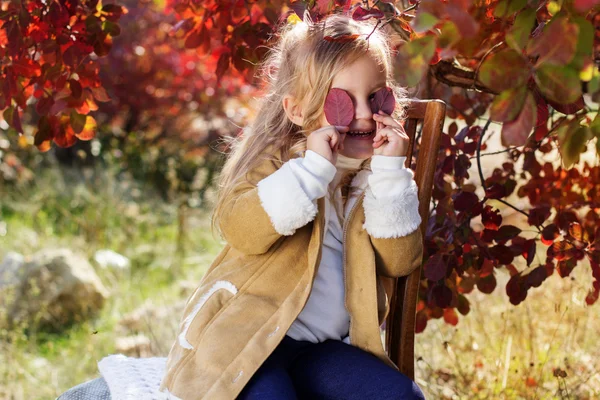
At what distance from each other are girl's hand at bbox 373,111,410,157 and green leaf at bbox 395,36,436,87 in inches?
28.3

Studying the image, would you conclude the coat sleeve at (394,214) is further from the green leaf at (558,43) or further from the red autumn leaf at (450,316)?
the green leaf at (558,43)

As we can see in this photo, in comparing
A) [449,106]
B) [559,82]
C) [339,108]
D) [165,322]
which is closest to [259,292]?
[339,108]

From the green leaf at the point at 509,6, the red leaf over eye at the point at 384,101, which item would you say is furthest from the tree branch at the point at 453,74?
the green leaf at the point at 509,6

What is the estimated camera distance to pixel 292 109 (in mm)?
1943

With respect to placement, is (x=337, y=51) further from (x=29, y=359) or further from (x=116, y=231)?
(x=116, y=231)

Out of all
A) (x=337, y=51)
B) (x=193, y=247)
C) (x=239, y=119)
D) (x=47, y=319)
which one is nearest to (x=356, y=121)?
(x=337, y=51)

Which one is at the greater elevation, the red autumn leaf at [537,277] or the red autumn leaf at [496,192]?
the red autumn leaf at [496,192]

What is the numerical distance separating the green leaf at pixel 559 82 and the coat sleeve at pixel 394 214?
829 mm

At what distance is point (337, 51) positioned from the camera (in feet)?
5.97

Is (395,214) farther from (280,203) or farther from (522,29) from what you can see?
(522,29)

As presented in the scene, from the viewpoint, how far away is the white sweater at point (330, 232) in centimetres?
177

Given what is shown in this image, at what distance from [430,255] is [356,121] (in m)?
0.64

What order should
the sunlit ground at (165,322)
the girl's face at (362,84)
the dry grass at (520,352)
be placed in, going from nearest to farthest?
1. the girl's face at (362,84)
2. the dry grass at (520,352)
3. the sunlit ground at (165,322)

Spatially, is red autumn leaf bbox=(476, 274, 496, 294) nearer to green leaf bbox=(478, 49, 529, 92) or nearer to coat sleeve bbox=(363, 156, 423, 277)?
coat sleeve bbox=(363, 156, 423, 277)
